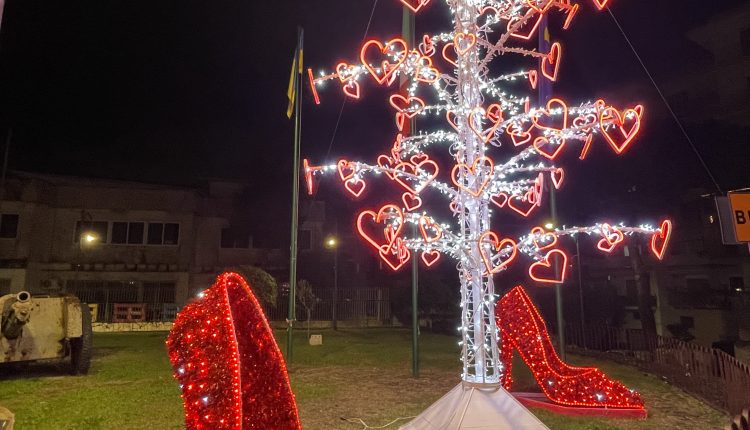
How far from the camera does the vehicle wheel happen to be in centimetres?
1045

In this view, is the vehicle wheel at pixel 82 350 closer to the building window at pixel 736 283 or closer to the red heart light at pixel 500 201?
the red heart light at pixel 500 201

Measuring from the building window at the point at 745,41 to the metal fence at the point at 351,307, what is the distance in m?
25.6

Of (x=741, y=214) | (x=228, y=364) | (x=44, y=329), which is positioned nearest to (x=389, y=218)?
(x=228, y=364)

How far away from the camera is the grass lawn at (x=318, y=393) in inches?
265

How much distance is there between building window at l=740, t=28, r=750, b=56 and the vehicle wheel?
35554 millimetres

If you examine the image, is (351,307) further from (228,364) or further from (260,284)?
(228,364)

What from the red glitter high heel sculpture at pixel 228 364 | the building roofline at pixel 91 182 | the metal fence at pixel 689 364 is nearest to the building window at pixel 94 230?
the building roofline at pixel 91 182

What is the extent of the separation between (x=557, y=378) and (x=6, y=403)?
903 cm

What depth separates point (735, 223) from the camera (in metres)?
7.98

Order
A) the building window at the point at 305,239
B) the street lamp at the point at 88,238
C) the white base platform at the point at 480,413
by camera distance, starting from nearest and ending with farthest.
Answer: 1. the white base platform at the point at 480,413
2. the street lamp at the point at 88,238
3. the building window at the point at 305,239

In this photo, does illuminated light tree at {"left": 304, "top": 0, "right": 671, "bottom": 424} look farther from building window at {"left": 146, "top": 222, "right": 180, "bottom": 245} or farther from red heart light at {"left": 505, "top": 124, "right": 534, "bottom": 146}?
building window at {"left": 146, "top": 222, "right": 180, "bottom": 245}

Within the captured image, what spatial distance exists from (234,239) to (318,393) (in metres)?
22.6

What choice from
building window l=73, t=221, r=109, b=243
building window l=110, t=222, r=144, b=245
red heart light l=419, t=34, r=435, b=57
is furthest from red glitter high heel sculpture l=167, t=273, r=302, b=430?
building window l=73, t=221, r=109, b=243

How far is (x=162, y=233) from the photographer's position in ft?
94.1
